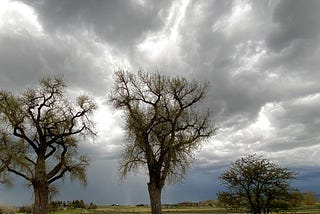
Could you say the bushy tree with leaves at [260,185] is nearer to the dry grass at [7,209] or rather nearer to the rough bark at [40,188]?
the rough bark at [40,188]

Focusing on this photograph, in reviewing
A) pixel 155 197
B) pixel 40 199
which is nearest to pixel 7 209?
pixel 40 199

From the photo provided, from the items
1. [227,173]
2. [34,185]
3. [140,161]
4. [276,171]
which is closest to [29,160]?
[34,185]

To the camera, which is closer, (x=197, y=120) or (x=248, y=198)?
(x=248, y=198)

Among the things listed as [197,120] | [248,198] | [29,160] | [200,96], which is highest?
[200,96]

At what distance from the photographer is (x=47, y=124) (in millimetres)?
40281

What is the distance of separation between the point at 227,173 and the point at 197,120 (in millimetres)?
6864

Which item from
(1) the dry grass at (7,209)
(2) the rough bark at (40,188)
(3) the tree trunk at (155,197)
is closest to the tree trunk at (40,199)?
(2) the rough bark at (40,188)

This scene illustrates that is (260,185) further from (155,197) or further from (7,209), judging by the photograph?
(7,209)

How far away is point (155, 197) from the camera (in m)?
36.4

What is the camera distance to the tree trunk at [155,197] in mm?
36188

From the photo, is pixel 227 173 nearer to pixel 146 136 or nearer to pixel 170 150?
pixel 170 150

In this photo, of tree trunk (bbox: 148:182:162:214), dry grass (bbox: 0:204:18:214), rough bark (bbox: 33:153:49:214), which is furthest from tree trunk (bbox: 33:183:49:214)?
dry grass (bbox: 0:204:18:214)

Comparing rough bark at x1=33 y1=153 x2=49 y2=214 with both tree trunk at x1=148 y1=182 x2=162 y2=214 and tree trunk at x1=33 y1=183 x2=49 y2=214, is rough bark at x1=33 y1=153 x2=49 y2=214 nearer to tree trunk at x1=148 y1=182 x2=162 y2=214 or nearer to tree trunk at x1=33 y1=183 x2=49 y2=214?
tree trunk at x1=33 y1=183 x2=49 y2=214

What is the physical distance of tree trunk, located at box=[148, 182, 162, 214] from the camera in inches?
1425
